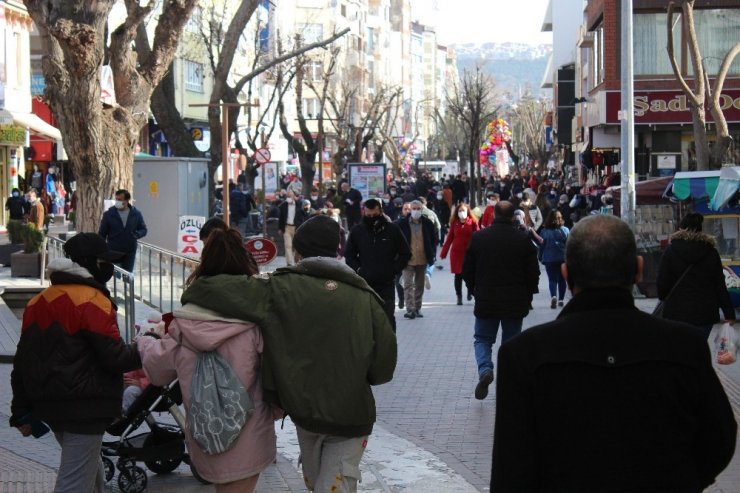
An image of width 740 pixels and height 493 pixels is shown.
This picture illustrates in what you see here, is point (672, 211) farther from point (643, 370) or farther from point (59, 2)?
point (643, 370)

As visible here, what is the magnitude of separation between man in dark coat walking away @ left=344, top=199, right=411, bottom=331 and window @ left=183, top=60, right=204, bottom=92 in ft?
157

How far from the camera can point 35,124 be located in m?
42.9

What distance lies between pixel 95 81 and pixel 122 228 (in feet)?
7.02

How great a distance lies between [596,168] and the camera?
46.7 m

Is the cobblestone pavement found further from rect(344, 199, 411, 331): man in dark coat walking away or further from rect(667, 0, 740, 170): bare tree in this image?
rect(667, 0, 740, 170): bare tree

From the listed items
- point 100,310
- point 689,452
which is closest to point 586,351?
point 689,452

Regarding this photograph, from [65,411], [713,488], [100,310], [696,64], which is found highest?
[696,64]

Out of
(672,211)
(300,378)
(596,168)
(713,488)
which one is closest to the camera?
(300,378)

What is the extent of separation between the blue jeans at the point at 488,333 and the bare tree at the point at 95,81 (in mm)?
7167

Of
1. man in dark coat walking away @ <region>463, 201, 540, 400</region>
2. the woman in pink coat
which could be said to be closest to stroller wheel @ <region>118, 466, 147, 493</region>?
the woman in pink coat

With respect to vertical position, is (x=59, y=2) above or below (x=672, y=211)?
above

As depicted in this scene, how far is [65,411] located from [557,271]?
46.3 ft

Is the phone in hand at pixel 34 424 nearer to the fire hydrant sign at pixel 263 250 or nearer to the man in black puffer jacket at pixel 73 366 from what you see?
the man in black puffer jacket at pixel 73 366

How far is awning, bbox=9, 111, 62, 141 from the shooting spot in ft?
137
